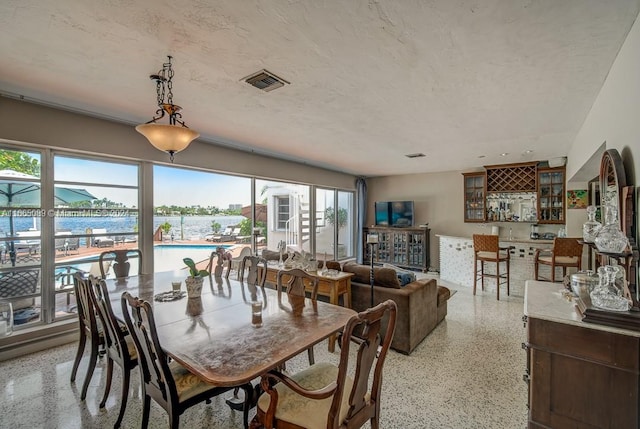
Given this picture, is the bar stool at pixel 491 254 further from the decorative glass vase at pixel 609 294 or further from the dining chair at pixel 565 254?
the decorative glass vase at pixel 609 294

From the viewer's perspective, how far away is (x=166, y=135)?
2.42 metres

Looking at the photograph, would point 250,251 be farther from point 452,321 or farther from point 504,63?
point 504,63

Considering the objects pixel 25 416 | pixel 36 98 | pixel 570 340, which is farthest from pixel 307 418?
pixel 36 98

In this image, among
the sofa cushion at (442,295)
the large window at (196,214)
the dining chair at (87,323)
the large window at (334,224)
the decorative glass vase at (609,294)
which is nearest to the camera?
the decorative glass vase at (609,294)

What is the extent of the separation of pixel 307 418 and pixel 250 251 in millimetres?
3975

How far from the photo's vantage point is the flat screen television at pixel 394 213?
789 cm

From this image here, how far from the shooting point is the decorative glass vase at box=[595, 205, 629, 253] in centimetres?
166

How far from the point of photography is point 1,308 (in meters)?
2.11

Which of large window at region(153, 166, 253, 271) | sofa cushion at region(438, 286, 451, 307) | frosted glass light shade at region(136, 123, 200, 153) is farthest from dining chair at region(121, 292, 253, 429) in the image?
sofa cushion at region(438, 286, 451, 307)

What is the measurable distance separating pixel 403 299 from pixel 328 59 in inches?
94.1

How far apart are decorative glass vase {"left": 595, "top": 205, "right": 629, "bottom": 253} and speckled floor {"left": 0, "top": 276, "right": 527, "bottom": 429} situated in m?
1.37

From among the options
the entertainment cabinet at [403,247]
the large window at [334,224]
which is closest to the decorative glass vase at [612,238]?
the entertainment cabinet at [403,247]

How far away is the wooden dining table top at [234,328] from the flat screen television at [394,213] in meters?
5.88

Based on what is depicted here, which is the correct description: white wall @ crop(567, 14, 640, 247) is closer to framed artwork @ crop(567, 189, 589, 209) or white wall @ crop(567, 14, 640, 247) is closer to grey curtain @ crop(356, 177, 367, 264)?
framed artwork @ crop(567, 189, 589, 209)
